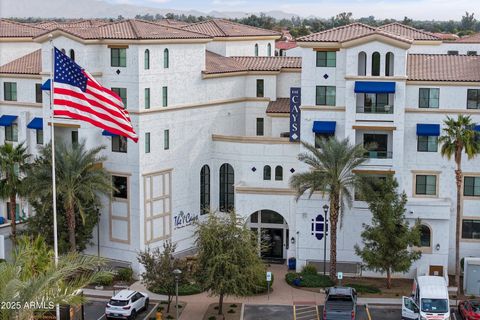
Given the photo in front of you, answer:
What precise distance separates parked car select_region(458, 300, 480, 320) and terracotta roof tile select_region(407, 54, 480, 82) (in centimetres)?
1596

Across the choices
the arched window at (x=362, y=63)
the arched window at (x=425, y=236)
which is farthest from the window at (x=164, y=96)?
the arched window at (x=425, y=236)

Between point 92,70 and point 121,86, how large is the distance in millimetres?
2371

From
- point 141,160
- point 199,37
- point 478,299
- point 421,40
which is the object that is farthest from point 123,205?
point 421,40

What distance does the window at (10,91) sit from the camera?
61.5 metres

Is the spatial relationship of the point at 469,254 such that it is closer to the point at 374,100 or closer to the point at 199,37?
the point at 374,100

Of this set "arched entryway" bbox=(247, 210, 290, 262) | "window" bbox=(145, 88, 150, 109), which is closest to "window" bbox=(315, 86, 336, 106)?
"arched entryway" bbox=(247, 210, 290, 262)

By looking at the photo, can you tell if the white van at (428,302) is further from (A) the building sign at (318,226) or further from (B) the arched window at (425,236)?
(A) the building sign at (318,226)

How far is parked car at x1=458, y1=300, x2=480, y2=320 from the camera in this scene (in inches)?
1700

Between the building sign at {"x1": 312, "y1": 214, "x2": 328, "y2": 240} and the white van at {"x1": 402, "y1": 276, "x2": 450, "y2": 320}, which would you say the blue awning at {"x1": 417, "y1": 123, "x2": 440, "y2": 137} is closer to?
the building sign at {"x1": 312, "y1": 214, "x2": 328, "y2": 240}

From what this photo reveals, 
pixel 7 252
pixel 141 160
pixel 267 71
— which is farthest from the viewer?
pixel 267 71

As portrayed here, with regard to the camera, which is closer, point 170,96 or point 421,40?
point 170,96

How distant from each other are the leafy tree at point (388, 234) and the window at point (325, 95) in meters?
7.03

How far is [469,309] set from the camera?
4384 cm

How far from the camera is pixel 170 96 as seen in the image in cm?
5525
